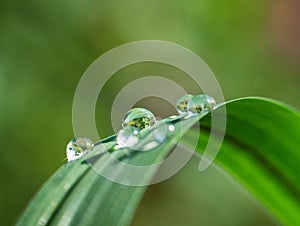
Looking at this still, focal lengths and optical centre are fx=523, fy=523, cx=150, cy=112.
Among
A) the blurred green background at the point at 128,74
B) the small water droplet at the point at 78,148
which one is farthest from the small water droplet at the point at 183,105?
the blurred green background at the point at 128,74

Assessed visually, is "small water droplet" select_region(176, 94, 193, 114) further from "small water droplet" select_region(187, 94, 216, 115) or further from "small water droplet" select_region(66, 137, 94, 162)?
"small water droplet" select_region(66, 137, 94, 162)

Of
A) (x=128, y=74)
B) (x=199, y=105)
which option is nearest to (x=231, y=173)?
(x=199, y=105)

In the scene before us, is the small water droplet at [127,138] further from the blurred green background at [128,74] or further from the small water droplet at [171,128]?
the blurred green background at [128,74]

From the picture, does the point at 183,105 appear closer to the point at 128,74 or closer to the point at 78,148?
the point at 78,148

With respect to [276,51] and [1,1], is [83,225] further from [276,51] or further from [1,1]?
[276,51]

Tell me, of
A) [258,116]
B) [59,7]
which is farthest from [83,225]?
[59,7]

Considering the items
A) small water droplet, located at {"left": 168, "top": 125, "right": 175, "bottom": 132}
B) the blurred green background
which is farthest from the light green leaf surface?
the blurred green background
